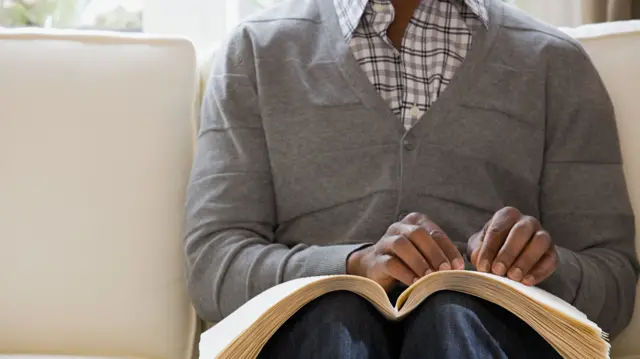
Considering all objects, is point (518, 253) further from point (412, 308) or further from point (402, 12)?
point (402, 12)

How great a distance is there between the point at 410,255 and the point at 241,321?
0.23m

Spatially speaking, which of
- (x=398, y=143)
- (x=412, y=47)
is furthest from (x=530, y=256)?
(x=412, y=47)

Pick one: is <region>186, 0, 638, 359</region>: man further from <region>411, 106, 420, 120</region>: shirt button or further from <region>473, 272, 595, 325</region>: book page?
<region>473, 272, 595, 325</region>: book page

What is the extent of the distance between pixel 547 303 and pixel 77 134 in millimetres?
802

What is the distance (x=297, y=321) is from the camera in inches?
36.6

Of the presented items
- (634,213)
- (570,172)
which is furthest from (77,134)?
(634,213)

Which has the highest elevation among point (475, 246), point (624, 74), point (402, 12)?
point (402, 12)

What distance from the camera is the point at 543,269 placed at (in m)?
1.04

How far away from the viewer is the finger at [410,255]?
1.00 meters

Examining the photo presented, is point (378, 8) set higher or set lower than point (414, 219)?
higher

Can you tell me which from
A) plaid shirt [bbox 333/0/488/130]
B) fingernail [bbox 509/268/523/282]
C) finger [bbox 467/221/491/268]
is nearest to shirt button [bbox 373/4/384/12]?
plaid shirt [bbox 333/0/488/130]

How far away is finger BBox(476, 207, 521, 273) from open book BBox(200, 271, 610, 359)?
3.9 inches

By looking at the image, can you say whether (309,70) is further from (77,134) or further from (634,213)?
(634,213)

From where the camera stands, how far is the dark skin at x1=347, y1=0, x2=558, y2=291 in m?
1.00
